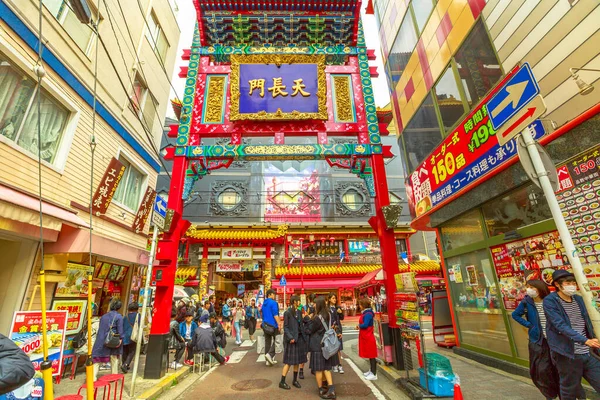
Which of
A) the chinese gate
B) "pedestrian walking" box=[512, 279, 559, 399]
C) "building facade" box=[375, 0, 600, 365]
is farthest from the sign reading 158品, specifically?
"pedestrian walking" box=[512, 279, 559, 399]

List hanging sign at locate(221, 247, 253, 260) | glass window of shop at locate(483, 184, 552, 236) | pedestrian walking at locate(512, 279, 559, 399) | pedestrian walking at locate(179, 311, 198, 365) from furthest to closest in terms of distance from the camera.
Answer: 1. hanging sign at locate(221, 247, 253, 260)
2. pedestrian walking at locate(179, 311, 198, 365)
3. glass window of shop at locate(483, 184, 552, 236)
4. pedestrian walking at locate(512, 279, 559, 399)

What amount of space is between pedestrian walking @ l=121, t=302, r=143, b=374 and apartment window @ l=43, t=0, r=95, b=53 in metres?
7.50

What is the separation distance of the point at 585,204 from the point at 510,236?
1.79 meters

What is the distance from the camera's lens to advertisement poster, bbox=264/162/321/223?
26.6 meters

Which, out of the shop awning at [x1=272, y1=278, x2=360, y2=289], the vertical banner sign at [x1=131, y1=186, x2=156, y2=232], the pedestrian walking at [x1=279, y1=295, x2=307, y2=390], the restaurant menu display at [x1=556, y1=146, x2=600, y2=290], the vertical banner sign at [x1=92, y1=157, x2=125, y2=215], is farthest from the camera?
the shop awning at [x1=272, y1=278, x2=360, y2=289]

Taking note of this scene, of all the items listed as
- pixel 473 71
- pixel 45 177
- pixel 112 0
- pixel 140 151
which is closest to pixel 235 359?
pixel 45 177

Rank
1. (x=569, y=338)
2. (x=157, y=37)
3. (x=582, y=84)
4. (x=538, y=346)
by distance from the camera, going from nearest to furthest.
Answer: (x=569, y=338)
(x=538, y=346)
(x=582, y=84)
(x=157, y=37)

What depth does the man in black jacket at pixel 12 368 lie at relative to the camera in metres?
1.92

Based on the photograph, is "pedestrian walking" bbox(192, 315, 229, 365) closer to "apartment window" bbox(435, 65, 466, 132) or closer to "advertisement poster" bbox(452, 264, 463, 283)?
"advertisement poster" bbox(452, 264, 463, 283)

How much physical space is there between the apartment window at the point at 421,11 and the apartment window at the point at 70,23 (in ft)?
34.1

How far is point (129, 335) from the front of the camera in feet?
24.6

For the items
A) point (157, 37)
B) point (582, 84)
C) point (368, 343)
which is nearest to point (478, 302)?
point (368, 343)

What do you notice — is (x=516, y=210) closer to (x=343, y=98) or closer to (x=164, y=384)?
(x=343, y=98)

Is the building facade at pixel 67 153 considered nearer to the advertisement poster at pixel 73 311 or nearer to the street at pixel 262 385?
the advertisement poster at pixel 73 311
